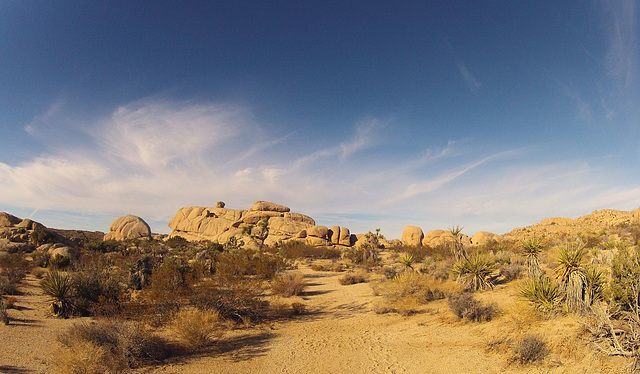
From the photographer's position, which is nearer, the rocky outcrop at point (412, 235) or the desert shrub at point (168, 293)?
the desert shrub at point (168, 293)

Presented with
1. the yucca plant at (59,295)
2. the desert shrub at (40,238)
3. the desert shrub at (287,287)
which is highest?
the desert shrub at (40,238)

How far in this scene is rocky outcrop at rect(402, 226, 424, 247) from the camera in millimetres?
49506

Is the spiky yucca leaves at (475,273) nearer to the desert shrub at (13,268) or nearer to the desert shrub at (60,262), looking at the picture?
the desert shrub at (13,268)

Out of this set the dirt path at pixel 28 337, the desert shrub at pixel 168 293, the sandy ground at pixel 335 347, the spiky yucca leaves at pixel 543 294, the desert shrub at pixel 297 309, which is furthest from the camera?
the desert shrub at pixel 297 309

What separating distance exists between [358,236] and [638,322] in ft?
167

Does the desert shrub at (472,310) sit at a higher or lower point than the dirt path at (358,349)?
higher

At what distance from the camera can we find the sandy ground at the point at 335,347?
6.59 metres

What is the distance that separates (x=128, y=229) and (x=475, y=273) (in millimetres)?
60430

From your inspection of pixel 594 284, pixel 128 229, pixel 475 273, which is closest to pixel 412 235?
pixel 475 273

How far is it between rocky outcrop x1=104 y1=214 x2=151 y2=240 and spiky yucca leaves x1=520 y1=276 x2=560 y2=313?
198ft

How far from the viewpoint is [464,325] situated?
934 cm

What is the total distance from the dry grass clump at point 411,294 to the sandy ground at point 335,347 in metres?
0.49

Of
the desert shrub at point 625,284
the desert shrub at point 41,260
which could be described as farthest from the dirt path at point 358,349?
the desert shrub at point 41,260

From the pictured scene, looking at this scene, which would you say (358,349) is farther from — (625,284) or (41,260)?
(41,260)
